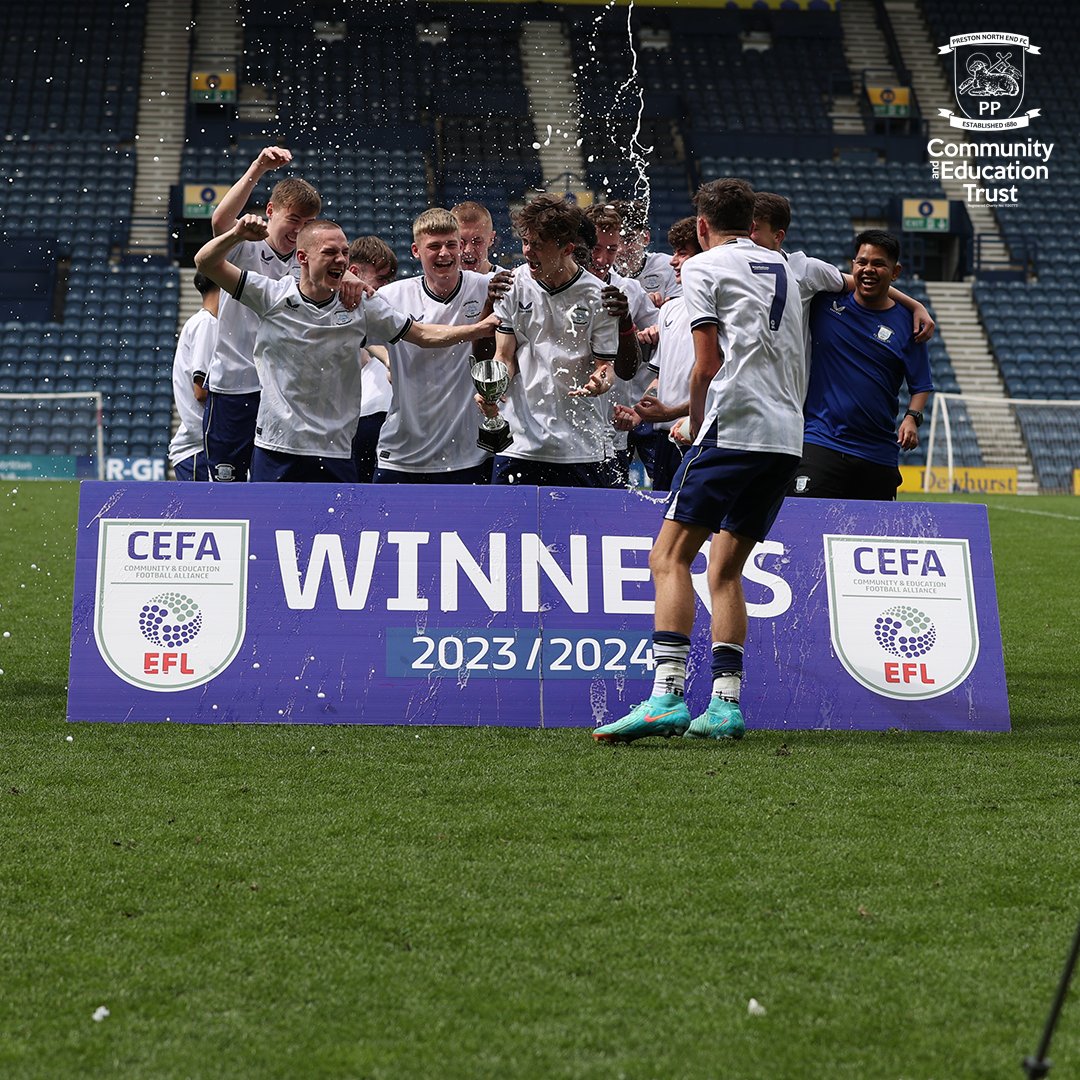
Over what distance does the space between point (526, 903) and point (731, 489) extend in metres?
2.21

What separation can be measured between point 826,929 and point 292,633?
9.21ft

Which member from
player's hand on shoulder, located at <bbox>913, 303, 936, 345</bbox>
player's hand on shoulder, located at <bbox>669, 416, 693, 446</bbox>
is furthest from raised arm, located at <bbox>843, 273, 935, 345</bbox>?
player's hand on shoulder, located at <bbox>669, 416, 693, 446</bbox>

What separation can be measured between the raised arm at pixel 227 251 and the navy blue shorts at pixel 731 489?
67.8 inches

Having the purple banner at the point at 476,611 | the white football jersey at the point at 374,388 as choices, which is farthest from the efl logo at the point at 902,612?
the white football jersey at the point at 374,388

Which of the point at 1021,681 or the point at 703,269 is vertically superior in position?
the point at 703,269

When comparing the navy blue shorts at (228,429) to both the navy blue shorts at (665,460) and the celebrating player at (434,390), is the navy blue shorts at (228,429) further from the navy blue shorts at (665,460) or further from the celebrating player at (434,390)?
the navy blue shorts at (665,460)

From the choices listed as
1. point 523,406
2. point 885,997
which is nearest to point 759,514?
point 523,406

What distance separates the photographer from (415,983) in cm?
251

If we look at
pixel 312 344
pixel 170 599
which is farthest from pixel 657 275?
pixel 170 599

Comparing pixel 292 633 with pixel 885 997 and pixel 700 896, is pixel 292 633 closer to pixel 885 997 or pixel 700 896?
pixel 700 896

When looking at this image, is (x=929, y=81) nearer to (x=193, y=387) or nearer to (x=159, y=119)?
(x=159, y=119)

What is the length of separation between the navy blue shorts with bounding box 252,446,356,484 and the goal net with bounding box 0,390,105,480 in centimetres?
1711

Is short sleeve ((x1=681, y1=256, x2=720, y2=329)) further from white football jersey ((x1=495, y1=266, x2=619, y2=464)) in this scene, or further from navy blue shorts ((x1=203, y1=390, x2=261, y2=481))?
navy blue shorts ((x1=203, y1=390, x2=261, y2=481))

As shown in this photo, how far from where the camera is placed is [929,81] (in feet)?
106
